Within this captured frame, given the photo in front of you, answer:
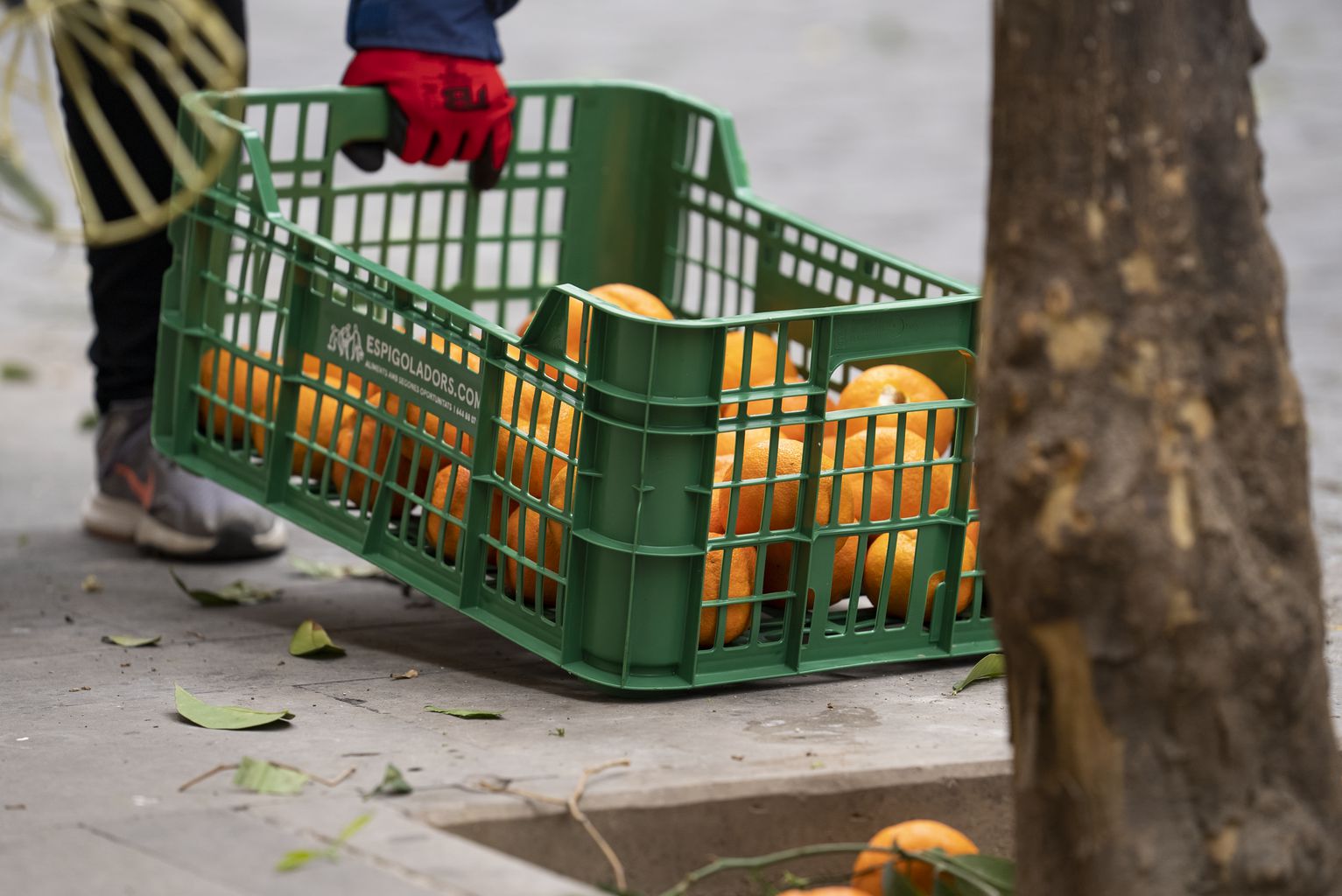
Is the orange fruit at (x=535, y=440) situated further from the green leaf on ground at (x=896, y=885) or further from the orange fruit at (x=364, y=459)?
the green leaf on ground at (x=896, y=885)

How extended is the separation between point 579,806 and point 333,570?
156cm

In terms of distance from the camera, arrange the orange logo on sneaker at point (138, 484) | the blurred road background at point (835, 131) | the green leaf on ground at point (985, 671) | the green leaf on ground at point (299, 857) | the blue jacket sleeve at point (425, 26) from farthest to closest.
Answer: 1. the blurred road background at point (835, 131)
2. the orange logo on sneaker at point (138, 484)
3. the blue jacket sleeve at point (425, 26)
4. the green leaf on ground at point (985, 671)
5. the green leaf on ground at point (299, 857)

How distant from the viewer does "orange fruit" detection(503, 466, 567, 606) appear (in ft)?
8.37

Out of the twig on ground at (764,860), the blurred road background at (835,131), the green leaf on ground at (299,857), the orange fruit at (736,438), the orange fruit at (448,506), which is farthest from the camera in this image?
the blurred road background at (835,131)

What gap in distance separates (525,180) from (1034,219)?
1.93 metres

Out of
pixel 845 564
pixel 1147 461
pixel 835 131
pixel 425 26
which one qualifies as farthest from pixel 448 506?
pixel 835 131

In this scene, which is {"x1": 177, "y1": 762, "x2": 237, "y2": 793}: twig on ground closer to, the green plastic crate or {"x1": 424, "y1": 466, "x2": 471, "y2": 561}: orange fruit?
the green plastic crate

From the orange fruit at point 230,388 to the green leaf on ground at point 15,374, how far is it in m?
2.28

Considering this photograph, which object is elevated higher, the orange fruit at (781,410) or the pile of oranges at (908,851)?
the orange fruit at (781,410)

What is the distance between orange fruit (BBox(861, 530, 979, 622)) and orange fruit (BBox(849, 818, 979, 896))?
682 mm

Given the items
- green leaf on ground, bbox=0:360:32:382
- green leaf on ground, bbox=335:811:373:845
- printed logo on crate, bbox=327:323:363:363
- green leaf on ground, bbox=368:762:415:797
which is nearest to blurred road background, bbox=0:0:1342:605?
green leaf on ground, bbox=0:360:32:382

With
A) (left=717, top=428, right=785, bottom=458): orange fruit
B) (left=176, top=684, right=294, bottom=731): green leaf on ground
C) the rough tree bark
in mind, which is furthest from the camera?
(left=717, top=428, right=785, bottom=458): orange fruit

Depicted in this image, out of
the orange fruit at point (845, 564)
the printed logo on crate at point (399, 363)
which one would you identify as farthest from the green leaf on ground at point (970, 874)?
the printed logo on crate at point (399, 363)

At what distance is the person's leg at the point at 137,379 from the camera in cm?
342
